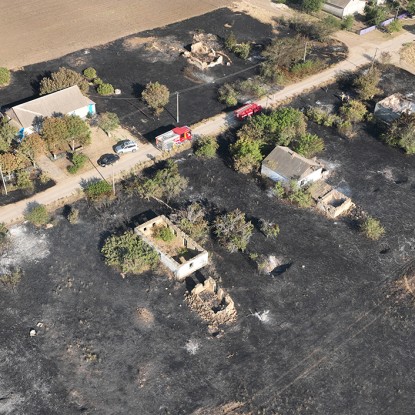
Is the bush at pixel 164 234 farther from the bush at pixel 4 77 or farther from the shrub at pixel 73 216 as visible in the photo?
the bush at pixel 4 77

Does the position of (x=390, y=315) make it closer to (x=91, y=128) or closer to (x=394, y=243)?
(x=394, y=243)

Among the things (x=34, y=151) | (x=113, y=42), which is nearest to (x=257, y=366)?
(x=34, y=151)

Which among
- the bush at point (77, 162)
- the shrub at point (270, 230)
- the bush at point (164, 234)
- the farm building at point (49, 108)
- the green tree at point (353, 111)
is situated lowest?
the shrub at point (270, 230)

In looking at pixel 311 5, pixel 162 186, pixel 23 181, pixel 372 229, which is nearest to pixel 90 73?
pixel 23 181

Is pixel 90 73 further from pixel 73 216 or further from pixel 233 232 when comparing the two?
pixel 233 232

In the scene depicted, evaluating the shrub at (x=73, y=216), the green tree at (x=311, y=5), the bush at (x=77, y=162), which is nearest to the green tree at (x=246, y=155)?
the bush at (x=77, y=162)

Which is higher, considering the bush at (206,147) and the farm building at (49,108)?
the farm building at (49,108)

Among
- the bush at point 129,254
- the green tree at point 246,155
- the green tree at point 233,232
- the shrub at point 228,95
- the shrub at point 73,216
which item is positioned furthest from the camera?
the shrub at point 228,95
